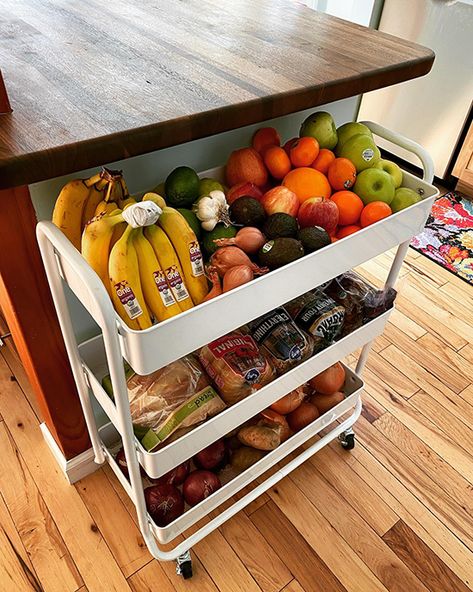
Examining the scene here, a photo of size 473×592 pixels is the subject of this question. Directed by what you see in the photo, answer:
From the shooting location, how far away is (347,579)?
120cm

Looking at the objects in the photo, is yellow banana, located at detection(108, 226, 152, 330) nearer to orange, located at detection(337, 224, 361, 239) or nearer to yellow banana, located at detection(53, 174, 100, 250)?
yellow banana, located at detection(53, 174, 100, 250)

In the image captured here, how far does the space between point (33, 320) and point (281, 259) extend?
19.8 inches

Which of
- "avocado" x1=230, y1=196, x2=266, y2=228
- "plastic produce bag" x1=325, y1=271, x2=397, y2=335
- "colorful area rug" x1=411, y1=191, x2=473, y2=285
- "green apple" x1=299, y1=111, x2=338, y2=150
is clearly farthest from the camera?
"colorful area rug" x1=411, y1=191, x2=473, y2=285

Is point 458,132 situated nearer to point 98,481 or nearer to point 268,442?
point 268,442

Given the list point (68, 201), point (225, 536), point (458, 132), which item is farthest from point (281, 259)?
point (458, 132)

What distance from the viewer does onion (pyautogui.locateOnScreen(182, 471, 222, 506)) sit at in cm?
115

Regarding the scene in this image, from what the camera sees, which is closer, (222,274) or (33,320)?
(222,274)

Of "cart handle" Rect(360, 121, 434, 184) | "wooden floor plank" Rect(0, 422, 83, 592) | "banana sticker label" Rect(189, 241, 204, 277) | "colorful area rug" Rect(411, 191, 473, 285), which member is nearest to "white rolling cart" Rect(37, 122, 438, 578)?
"cart handle" Rect(360, 121, 434, 184)

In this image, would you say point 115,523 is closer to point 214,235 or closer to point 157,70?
point 214,235

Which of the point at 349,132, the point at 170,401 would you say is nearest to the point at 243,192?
the point at 349,132

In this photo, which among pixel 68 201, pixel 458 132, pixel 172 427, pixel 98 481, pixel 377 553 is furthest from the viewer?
pixel 458 132

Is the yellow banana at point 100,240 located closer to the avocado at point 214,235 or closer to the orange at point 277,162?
the avocado at point 214,235

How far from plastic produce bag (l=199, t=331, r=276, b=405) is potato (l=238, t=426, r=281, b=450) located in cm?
25

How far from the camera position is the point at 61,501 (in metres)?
1.31
